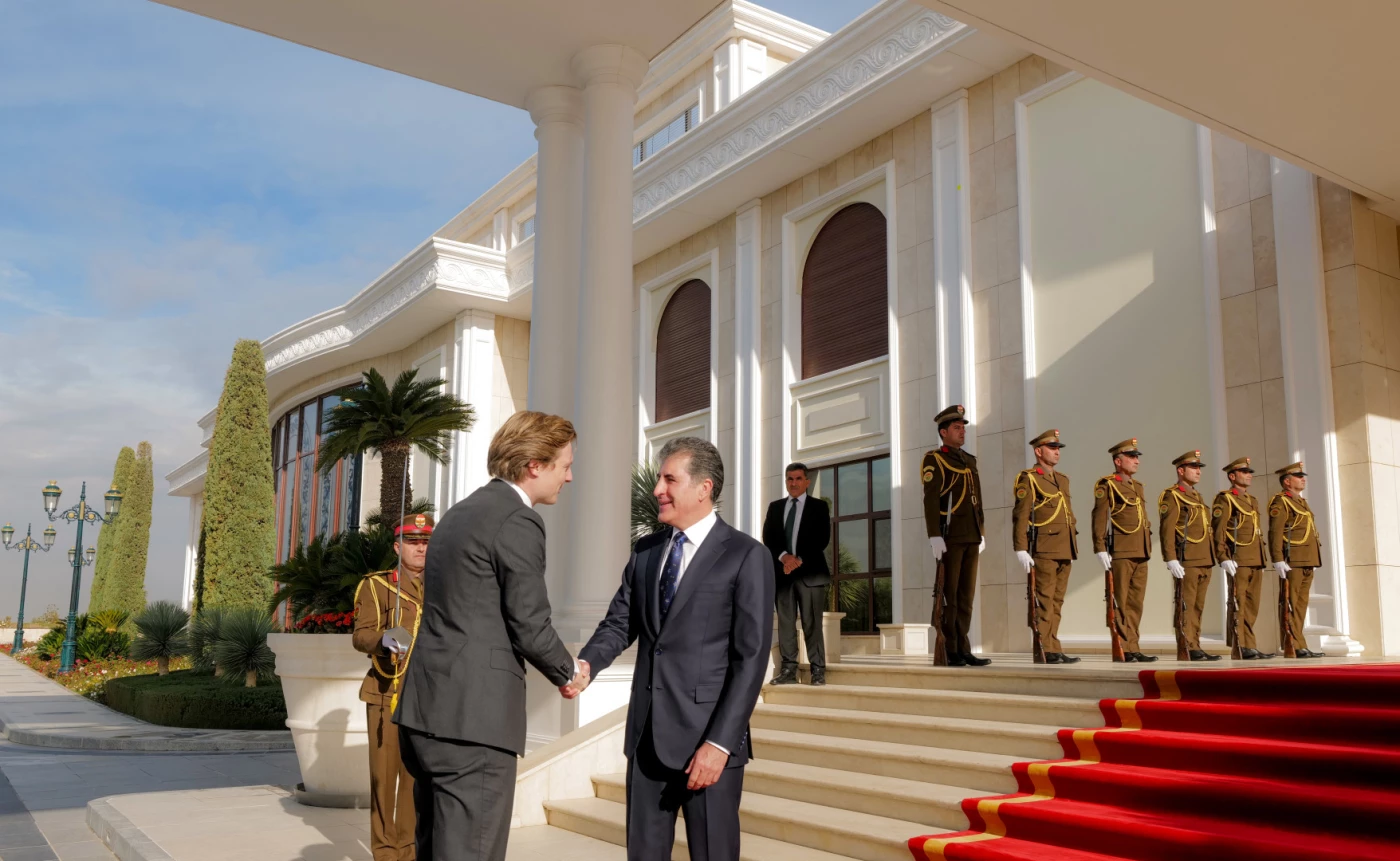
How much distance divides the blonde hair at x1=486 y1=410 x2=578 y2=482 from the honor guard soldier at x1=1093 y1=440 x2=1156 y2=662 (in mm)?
7147

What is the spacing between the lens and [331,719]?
806cm

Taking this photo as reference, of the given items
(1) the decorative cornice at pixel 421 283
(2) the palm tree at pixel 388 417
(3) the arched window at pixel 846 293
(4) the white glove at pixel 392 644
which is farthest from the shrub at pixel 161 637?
(4) the white glove at pixel 392 644

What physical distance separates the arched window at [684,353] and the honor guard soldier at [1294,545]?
1160 centimetres

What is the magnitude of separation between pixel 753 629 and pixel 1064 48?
6.44 m

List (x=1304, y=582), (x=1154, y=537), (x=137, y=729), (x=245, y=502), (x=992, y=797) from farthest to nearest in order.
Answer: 1. (x=245, y=502)
2. (x=137, y=729)
3. (x=1154, y=537)
4. (x=1304, y=582)
5. (x=992, y=797)

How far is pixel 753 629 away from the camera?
11.8ft

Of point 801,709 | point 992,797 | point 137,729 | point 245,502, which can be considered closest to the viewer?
point 992,797

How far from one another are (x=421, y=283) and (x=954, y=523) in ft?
61.6

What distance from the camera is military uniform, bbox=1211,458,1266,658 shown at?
10164 millimetres

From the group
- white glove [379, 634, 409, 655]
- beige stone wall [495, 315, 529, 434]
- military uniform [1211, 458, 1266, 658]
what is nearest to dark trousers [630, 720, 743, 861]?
white glove [379, 634, 409, 655]

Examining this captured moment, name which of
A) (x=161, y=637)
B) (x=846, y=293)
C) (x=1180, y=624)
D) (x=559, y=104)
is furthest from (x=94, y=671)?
(x=1180, y=624)

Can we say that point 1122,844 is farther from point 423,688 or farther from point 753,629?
point 423,688

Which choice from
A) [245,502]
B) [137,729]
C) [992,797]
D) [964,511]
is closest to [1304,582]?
[964,511]

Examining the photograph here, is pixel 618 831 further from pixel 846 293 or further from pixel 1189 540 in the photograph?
pixel 846 293
